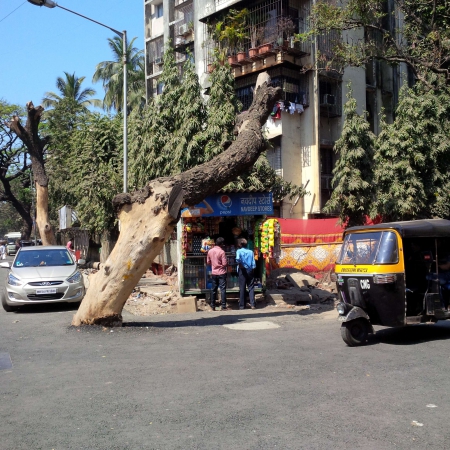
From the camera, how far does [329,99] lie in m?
27.6

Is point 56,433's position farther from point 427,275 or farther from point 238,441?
point 427,275

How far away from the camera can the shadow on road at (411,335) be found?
9445 mm

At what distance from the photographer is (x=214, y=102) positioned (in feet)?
72.5

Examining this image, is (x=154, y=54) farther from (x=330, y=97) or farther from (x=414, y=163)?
(x=414, y=163)

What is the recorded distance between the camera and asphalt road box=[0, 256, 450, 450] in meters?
4.91

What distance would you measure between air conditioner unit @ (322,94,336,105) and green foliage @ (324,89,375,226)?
7.44 metres

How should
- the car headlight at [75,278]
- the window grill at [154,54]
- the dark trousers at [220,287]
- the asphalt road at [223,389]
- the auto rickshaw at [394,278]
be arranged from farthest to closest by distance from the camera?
the window grill at [154,54] → the dark trousers at [220,287] → the car headlight at [75,278] → the auto rickshaw at [394,278] → the asphalt road at [223,389]

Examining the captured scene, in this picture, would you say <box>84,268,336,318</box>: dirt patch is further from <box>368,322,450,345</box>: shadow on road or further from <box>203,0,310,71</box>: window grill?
<box>203,0,310,71</box>: window grill

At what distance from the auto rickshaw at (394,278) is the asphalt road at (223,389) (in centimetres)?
50

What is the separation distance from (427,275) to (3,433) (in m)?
7.17

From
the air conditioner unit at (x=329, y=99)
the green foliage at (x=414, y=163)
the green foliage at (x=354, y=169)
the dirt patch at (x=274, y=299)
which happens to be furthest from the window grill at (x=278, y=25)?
the dirt patch at (x=274, y=299)

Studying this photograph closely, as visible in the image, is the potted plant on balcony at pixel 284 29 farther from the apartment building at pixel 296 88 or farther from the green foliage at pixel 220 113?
the green foliage at pixel 220 113

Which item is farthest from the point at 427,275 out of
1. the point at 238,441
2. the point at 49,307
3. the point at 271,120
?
the point at 271,120

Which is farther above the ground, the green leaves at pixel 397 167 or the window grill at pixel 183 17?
the window grill at pixel 183 17
